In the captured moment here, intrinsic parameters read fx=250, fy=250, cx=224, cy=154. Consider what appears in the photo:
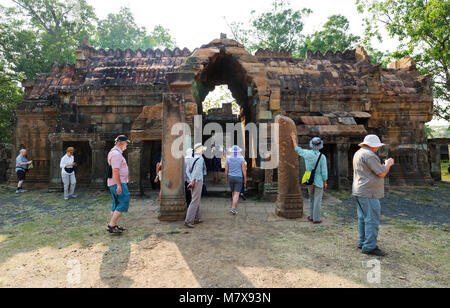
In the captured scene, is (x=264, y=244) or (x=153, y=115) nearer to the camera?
(x=264, y=244)

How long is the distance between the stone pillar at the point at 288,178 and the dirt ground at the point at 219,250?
10.8 inches

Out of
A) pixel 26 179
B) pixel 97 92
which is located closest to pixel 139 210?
pixel 97 92

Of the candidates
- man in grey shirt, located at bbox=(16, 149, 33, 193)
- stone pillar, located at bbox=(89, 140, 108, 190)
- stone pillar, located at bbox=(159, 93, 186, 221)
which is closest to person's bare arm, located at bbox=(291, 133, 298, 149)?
stone pillar, located at bbox=(159, 93, 186, 221)

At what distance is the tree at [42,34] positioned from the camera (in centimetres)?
1692

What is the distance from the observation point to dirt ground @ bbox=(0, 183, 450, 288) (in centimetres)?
316

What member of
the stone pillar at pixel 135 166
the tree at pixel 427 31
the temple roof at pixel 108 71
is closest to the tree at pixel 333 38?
the tree at pixel 427 31

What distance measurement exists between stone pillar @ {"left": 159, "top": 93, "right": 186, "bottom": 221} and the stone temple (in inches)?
129

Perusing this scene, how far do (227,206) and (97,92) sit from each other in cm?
762

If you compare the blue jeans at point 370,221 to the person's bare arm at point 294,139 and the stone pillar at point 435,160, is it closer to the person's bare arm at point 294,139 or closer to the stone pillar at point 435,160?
the person's bare arm at point 294,139

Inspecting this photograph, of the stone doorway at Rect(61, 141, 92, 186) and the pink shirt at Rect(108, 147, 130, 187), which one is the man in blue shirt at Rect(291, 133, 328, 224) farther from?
the stone doorway at Rect(61, 141, 92, 186)

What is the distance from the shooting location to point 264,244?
4.36 metres

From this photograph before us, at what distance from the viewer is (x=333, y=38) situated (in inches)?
836

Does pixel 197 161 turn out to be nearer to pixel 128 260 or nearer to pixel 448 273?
pixel 128 260

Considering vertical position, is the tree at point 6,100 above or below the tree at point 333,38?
below
